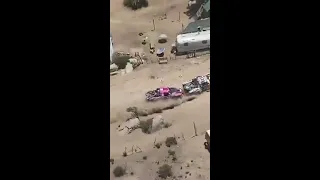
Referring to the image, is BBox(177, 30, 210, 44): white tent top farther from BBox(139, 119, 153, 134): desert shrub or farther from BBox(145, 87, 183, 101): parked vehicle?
BBox(139, 119, 153, 134): desert shrub

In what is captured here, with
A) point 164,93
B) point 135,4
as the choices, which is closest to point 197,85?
point 164,93

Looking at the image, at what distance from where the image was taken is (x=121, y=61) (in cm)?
117

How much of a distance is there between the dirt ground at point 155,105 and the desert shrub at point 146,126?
0.03ft

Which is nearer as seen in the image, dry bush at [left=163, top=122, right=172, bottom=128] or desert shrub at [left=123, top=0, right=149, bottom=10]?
dry bush at [left=163, top=122, right=172, bottom=128]

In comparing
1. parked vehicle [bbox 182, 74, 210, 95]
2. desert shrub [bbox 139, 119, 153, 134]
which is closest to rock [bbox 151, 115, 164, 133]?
desert shrub [bbox 139, 119, 153, 134]

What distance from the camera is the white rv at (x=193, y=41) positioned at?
3.79ft

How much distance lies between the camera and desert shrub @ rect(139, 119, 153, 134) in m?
1.07

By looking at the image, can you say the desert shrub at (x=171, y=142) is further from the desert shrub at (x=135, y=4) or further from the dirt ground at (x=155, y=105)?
the desert shrub at (x=135, y=4)

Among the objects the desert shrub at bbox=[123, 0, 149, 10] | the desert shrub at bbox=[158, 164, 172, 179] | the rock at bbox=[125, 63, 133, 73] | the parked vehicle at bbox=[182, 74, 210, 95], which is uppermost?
the desert shrub at bbox=[123, 0, 149, 10]
